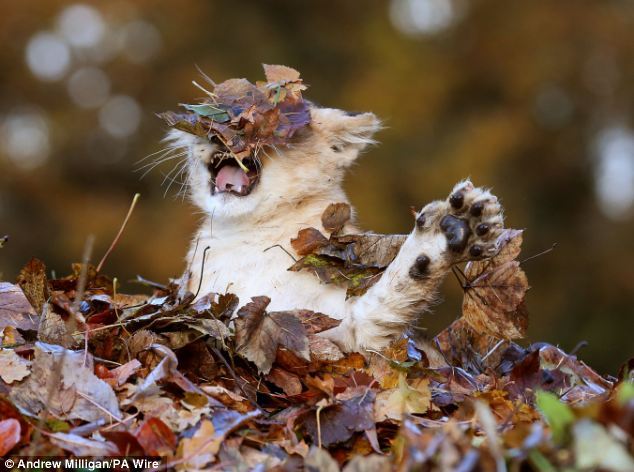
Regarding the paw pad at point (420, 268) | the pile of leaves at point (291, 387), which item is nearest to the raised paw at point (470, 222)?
the paw pad at point (420, 268)

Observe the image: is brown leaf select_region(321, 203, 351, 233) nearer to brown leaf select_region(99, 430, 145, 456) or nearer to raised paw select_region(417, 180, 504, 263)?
raised paw select_region(417, 180, 504, 263)

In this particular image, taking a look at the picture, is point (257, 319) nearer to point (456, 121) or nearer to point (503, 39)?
point (456, 121)

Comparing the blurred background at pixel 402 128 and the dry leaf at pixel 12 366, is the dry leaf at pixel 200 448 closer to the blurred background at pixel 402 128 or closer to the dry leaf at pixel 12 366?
the dry leaf at pixel 12 366

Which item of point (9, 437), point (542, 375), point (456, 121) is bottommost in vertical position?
point (9, 437)

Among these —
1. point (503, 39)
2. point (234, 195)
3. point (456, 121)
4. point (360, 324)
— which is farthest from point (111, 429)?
point (503, 39)

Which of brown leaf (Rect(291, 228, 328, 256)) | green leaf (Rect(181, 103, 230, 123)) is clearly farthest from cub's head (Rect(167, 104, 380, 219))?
brown leaf (Rect(291, 228, 328, 256))

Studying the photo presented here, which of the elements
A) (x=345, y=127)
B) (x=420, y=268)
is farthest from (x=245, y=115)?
(x=420, y=268)

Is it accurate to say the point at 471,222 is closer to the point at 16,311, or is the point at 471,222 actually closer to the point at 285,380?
the point at 285,380
